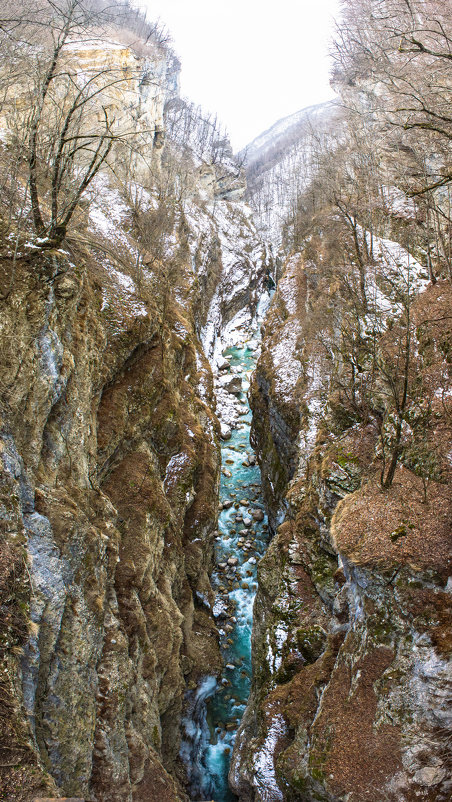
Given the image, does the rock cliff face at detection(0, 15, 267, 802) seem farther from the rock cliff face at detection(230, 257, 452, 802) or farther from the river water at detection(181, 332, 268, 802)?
the rock cliff face at detection(230, 257, 452, 802)

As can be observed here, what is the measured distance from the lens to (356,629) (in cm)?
1017

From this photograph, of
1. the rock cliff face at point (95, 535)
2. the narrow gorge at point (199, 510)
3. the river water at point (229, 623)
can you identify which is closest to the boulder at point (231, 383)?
the river water at point (229, 623)

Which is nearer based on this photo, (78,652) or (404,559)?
(78,652)

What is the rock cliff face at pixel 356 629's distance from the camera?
327 inches

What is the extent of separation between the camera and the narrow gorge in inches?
309

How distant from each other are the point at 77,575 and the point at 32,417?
124 inches

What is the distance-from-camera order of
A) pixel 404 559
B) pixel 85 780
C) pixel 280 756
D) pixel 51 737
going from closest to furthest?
pixel 51 737
pixel 85 780
pixel 404 559
pixel 280 756

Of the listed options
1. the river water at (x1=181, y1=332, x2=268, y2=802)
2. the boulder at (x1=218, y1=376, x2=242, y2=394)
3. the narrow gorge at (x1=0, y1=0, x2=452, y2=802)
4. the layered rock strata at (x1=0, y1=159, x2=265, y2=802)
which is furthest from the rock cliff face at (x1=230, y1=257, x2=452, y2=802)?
the boulder at (x1=218, y1=376, x2=242, y2=394)

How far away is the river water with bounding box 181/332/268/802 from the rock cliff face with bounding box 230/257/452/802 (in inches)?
66.9

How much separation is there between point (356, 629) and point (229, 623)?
9.98 m

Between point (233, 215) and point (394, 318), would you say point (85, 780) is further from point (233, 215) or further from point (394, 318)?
point (233, 215)

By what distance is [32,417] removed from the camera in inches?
327

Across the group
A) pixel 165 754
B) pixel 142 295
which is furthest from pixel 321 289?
pixel 165 754

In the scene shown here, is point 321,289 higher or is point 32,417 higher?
point 321,289
